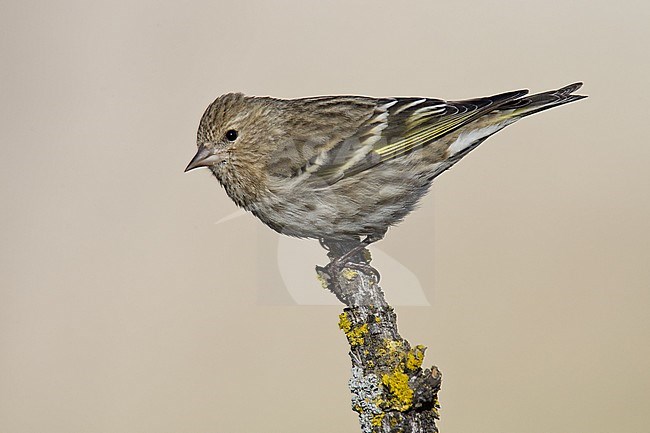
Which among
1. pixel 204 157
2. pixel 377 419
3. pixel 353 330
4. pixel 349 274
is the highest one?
pixel 204 157

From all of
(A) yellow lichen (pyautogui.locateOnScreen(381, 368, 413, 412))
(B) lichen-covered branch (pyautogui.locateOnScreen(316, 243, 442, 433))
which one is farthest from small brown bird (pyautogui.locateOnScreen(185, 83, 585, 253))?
(A) yellow lichen (pyautogui.locateOnScreen(381, 368, 413, 412))

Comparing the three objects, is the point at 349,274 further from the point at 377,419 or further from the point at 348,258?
the point at 377,419

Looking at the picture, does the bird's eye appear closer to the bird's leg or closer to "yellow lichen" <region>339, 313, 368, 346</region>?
the bird's leg

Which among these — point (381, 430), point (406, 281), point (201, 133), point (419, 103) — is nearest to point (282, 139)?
point (201, 133)

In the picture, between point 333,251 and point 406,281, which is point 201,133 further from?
point 406,281

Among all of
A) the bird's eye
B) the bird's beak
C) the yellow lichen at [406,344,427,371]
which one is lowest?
the yellow lichen at [406,344,427,371]

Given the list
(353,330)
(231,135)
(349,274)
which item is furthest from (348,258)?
(231,135)
